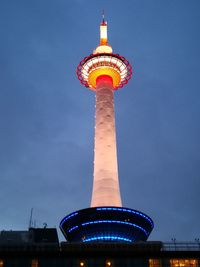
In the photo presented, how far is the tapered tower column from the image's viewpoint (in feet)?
297

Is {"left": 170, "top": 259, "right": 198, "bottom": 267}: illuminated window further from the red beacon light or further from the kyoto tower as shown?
the red beacon light

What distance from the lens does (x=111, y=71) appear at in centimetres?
11356

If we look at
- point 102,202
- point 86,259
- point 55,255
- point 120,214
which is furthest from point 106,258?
point 102,202

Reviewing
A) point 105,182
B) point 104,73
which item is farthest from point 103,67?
point 105,182

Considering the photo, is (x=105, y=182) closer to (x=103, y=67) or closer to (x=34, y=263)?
(x=34, y=263)

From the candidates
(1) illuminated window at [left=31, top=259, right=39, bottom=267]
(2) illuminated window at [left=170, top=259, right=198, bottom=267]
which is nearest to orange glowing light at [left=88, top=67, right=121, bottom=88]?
(1) illuminated window at [left=31, top=259, right=39, bottom=267]

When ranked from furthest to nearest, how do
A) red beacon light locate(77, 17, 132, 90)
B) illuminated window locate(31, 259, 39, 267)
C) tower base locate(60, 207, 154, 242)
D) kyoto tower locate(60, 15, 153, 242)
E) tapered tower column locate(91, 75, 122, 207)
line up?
red beacon light locate(77, 17, 132, 90)
tapered tower column locate(91, 75, 122, 207)
kyoto tower locate(60, 15, 153, 242)
tower base locate(60, 207, 154, 242)
illuminated window locate(31, 259, 39, 267)

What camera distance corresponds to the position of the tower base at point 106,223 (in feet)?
268

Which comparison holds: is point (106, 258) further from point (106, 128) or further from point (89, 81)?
point (89, 81)

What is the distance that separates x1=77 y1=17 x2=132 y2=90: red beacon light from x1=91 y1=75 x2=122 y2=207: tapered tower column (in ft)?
6.84

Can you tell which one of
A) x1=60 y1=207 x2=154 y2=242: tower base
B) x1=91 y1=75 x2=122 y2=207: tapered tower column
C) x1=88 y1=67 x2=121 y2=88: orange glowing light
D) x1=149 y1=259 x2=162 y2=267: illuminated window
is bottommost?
x1=149 y1=259 x2=162 y2=267: illuminated window

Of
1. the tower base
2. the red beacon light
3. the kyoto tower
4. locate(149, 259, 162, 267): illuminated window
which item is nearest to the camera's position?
locate(149, 259, 162, 267): illuminated window

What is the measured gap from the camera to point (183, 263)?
225 feet

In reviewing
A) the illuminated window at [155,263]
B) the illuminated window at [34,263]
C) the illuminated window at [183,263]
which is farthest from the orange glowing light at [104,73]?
the illuminated window at [183,263]
